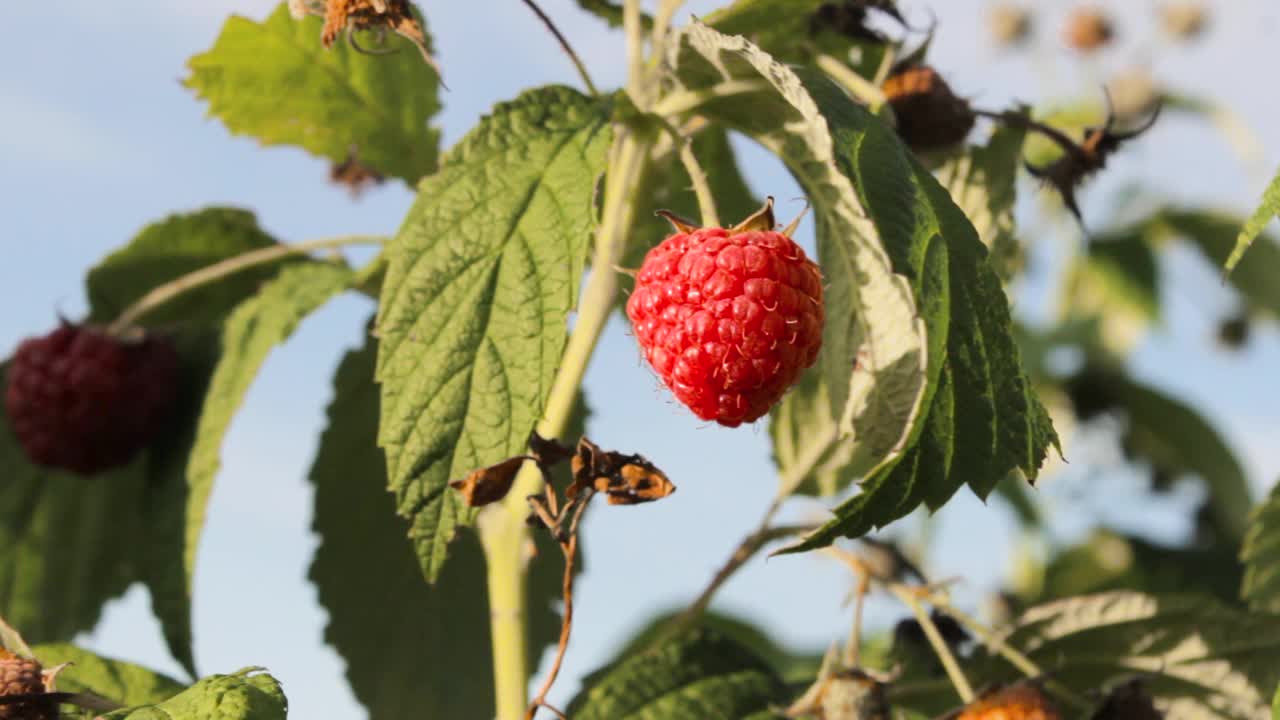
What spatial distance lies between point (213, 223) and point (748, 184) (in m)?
0.84

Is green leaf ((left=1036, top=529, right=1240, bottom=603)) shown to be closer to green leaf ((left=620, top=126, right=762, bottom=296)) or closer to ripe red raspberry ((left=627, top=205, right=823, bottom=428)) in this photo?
green leaf ((left=620, top=126, right=762, bottom=296))

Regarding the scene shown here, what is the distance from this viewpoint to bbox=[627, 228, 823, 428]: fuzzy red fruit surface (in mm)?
1439

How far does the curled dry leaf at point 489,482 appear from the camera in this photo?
136cm

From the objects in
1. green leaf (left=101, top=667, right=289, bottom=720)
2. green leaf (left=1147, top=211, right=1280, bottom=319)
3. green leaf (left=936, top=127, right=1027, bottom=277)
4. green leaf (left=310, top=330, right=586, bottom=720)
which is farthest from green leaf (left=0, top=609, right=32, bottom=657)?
green leaf (left=1147, top=211, right=1280, bottom=319)

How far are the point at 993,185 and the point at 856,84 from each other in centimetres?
22

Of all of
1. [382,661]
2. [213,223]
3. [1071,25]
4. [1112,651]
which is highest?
[1071,25]

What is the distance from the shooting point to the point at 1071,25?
5422mm

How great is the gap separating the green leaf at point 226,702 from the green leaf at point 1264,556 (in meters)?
1.18

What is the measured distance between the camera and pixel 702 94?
5.42ft

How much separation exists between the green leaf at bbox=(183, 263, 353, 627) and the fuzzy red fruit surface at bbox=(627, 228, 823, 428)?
0.60 m

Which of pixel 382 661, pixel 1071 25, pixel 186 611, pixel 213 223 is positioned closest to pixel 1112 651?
pixel 382 661

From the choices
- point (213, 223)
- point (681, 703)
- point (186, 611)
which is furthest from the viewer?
point (213, 223)

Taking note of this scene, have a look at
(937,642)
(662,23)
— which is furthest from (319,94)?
(937,642)

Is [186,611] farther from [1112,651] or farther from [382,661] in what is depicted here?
[1112,651]
